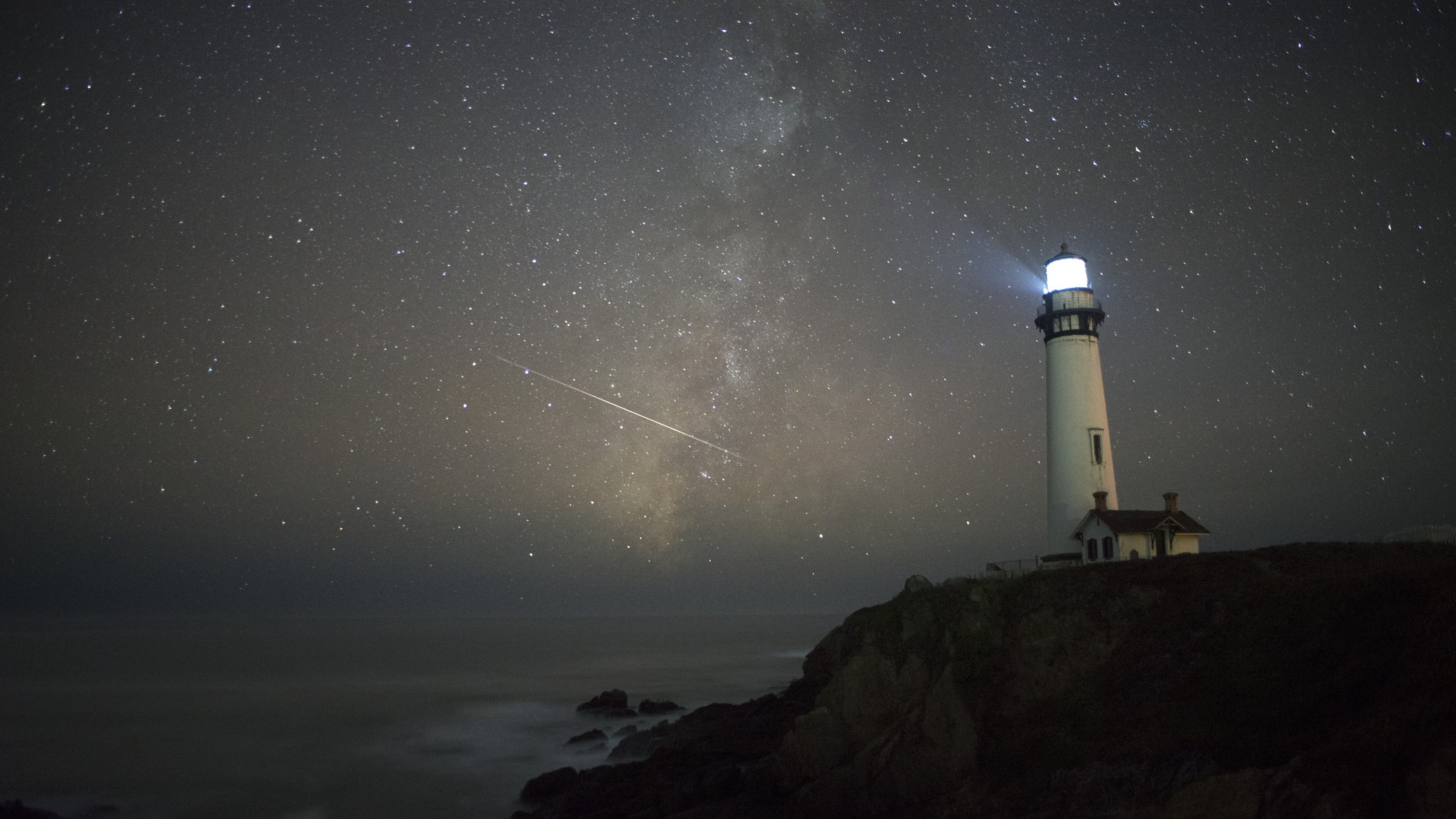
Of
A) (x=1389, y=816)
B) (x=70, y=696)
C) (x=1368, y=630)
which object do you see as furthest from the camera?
(x=70, y=696)

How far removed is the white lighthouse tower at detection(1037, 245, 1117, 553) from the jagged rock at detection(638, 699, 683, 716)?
21880 millimetres

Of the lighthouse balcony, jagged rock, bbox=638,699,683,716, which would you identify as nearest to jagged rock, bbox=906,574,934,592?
the lighthouse balcony

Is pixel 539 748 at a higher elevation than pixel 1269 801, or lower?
lower

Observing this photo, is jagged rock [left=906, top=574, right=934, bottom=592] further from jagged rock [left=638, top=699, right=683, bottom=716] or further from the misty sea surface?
jagged rock [left=638, top=699, right=683, bottom=716]

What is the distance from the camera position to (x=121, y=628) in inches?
6388

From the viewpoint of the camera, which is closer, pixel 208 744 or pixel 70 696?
pixel 208 744

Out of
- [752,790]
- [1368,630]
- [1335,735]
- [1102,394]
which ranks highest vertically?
[1102,394]

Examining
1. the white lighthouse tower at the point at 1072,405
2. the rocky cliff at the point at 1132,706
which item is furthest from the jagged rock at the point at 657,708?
the white lighthouse tower at the point at 1072,405

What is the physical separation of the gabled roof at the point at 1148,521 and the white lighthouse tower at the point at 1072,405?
2.00 metres

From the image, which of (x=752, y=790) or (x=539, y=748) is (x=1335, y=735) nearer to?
(x=752, y=790)

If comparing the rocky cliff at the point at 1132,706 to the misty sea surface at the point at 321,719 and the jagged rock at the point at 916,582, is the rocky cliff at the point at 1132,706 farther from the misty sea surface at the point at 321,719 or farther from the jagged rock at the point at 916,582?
the misty sea surface at the point at 321,719

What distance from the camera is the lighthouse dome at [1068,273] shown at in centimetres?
3017

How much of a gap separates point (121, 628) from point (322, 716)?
15334cm

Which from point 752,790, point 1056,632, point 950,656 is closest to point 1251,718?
point 1056,632
